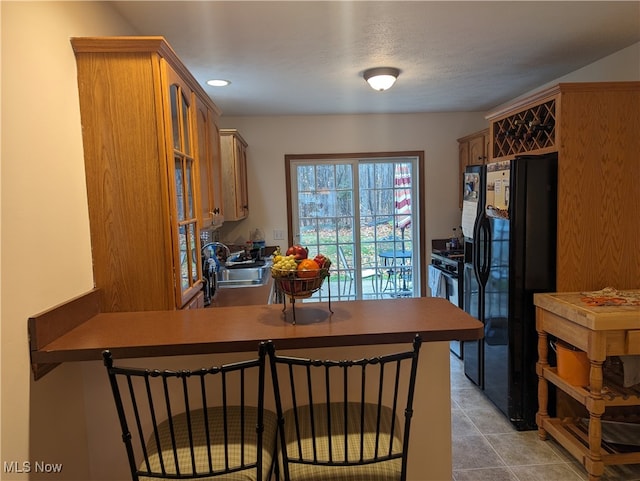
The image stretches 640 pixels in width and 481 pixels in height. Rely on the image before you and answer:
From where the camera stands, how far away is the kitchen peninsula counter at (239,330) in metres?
1.43

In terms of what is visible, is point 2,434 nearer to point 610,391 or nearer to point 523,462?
point 523,462

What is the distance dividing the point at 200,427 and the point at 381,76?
103 inches

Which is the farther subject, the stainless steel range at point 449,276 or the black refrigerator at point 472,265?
the stainless steel range at point 449,276

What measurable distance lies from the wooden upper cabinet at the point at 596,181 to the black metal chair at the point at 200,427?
206 cm

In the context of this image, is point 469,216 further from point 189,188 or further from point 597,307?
point 189,188

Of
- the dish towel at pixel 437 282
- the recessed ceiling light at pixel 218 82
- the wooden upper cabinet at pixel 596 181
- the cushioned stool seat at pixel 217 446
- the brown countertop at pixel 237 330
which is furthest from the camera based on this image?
the dish towel at pixel 437 282

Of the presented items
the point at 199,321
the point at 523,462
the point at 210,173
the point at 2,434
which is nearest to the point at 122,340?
the point at 199,321

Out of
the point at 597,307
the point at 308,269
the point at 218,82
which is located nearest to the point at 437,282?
the point at 597,307

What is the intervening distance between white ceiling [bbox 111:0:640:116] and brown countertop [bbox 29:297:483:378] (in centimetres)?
148

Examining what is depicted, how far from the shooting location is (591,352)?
7.16ft

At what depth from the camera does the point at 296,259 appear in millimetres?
1604

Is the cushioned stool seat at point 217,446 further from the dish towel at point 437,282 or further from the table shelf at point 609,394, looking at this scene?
the dish towel at point 437,282

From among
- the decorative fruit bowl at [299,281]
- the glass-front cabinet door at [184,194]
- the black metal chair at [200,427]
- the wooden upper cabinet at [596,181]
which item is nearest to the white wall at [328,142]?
the wooden upper cabinet at [596,181]

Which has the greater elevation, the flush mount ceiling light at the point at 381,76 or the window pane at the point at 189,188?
the flush mount ceiling light at the point at 381,76
